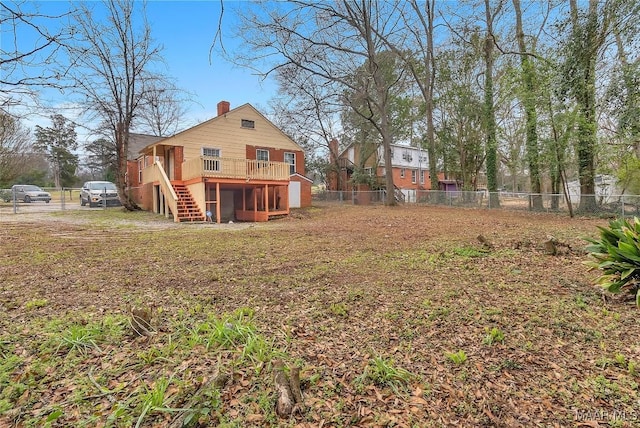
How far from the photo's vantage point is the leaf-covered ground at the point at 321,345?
74.9 inches

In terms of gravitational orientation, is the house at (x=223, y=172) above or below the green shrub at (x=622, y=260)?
above

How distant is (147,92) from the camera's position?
15992 mm

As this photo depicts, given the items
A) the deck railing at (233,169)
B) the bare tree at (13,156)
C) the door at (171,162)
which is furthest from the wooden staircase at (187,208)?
the bare tree at (13,156)

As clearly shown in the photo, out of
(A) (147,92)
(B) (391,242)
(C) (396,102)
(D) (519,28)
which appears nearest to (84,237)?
(B) (391,242)

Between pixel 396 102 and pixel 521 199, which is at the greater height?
pixel 396 102

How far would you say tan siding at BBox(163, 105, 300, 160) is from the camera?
1590 cm

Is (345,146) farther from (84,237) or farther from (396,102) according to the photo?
(84,237)

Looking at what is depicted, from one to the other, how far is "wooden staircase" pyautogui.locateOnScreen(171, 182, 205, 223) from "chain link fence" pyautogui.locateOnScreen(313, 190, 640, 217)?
13581 mm

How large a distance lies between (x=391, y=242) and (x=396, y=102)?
19.7 meters

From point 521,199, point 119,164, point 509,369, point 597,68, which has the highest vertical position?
point 597,68

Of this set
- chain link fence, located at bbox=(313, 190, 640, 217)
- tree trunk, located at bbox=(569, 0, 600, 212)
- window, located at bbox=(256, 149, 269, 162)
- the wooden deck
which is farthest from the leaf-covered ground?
window, located at bbox=(256, 149, 269, 162)

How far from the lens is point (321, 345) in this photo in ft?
8.67

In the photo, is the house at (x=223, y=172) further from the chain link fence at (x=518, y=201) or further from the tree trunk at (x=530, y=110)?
the tree trunk at (x=530, y=110)

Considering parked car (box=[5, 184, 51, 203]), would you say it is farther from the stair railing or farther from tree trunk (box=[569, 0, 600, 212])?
tree trunk (box=[569, 0, 600, 212])
